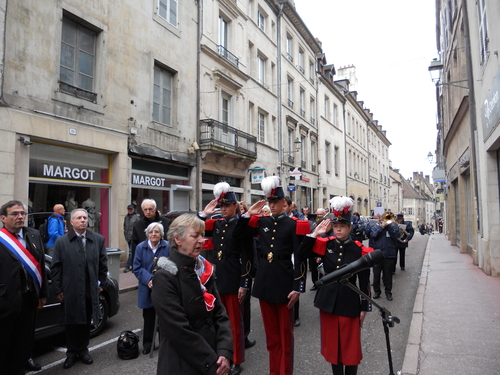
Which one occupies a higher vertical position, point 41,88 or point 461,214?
point 41,88

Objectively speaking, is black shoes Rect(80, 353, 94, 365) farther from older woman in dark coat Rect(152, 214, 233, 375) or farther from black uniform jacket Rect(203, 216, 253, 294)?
older woman in dark coat Rect(152, 214, 233, 375)

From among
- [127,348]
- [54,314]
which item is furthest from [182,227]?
[54,314]

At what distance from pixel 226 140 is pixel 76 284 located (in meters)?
13.4

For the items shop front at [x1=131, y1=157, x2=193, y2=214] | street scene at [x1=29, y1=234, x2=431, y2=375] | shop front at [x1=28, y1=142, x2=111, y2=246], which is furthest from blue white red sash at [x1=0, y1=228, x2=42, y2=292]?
shop front at [x1=131, y1=157, x2=193, y2=214]

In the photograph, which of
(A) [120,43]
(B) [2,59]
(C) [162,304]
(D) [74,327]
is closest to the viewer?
(C) [162,304]

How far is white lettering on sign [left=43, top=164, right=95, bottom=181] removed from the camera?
10.2 m

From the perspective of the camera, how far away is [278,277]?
3.98 metres

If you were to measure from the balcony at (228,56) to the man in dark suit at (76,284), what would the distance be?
14.7 m

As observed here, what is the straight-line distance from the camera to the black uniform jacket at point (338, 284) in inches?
139

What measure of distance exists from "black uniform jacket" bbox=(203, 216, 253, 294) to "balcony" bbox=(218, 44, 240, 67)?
14.7m

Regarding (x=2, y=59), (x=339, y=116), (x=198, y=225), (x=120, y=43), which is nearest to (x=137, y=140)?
(x=120, y=43)

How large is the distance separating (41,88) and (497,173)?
1174 centimetres

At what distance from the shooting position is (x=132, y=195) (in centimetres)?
1310

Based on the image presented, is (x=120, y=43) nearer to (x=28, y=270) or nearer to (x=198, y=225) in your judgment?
(x=28, y=270)
